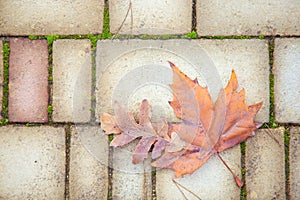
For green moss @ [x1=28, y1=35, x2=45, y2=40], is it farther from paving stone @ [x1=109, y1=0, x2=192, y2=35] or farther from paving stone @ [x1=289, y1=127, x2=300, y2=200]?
paving stone @ [x1=289, y1=127, x2=300, y2=200]

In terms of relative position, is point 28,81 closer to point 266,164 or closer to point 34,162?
point 34,162

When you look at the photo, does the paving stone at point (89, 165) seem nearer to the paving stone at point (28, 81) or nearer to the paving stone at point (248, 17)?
the paving stone at point (28, 81)

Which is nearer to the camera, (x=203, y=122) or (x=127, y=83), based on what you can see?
(x=203, y=122)

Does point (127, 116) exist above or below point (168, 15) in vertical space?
below

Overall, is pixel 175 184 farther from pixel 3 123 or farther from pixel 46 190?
pixel 3 123

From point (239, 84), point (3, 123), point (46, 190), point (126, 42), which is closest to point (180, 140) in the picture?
point (239, 84)

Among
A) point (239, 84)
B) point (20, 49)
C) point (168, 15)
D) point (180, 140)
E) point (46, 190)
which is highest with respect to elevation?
point (168, 15)

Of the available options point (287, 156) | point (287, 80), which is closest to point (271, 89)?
point (287, 80)
